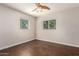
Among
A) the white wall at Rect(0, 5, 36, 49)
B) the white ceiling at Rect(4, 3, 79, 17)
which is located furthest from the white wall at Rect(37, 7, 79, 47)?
the white wall at Rect(0, 5, 36, 49)

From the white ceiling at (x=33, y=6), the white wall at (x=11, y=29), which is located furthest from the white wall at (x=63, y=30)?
the white wall at (x=11, y=29)

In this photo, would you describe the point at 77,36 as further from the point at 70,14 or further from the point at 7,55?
the point at 7,55

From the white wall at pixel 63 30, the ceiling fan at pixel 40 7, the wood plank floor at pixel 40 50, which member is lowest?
the wood plank floor at pixel 40 50

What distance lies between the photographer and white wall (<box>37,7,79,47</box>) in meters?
1.10

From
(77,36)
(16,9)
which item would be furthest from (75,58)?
(16,9)

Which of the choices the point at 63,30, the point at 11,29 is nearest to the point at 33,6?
the point at 11,29

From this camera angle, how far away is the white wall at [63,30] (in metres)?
1.10

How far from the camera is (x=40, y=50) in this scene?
3.81 feet

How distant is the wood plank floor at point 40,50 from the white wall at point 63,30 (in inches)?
3.4

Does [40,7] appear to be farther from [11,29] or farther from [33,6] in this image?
[11,29]

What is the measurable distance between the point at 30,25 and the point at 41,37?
0.25m

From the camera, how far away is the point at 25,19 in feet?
3.58

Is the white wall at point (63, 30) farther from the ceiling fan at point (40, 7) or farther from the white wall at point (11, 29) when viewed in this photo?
the white wall at point (11, 29)

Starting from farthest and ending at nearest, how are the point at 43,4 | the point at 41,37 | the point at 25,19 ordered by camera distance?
the point at 41,37 < the point at 25,19 < the point at 43,4
